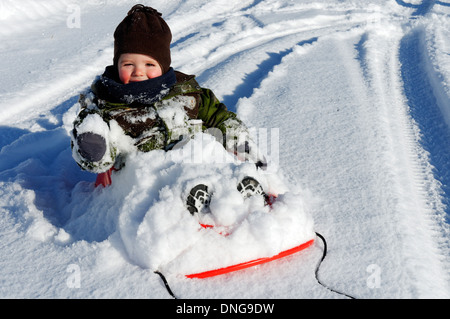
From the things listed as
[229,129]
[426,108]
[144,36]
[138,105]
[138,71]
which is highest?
[144,36]

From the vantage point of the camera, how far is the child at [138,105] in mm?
1797

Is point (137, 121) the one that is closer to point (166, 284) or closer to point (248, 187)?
point (248, 187)

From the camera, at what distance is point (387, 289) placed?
4.75 ft

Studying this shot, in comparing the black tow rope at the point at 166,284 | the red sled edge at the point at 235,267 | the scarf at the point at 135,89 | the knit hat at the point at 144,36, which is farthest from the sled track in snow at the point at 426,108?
the knit hat at the point at 144,36

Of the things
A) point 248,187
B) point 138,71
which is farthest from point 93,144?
point 248,187

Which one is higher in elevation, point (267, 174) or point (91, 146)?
point (91, 146)

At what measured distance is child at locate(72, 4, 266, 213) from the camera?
1.80m

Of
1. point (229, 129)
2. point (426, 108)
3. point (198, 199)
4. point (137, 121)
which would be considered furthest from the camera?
point (426, 108)

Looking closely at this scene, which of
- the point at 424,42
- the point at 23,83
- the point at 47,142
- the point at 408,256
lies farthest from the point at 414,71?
the point at 23,83

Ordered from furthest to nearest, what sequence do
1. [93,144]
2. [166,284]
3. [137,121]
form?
[137,121] → [93,144] → [166,284]

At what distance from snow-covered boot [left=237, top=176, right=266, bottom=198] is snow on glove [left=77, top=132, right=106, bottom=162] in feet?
1.91

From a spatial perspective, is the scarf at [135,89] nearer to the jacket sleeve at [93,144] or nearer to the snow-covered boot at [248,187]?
the jacket sleeve at [93,144]

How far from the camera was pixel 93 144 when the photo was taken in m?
1.73

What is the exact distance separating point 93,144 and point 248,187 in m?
0.64
